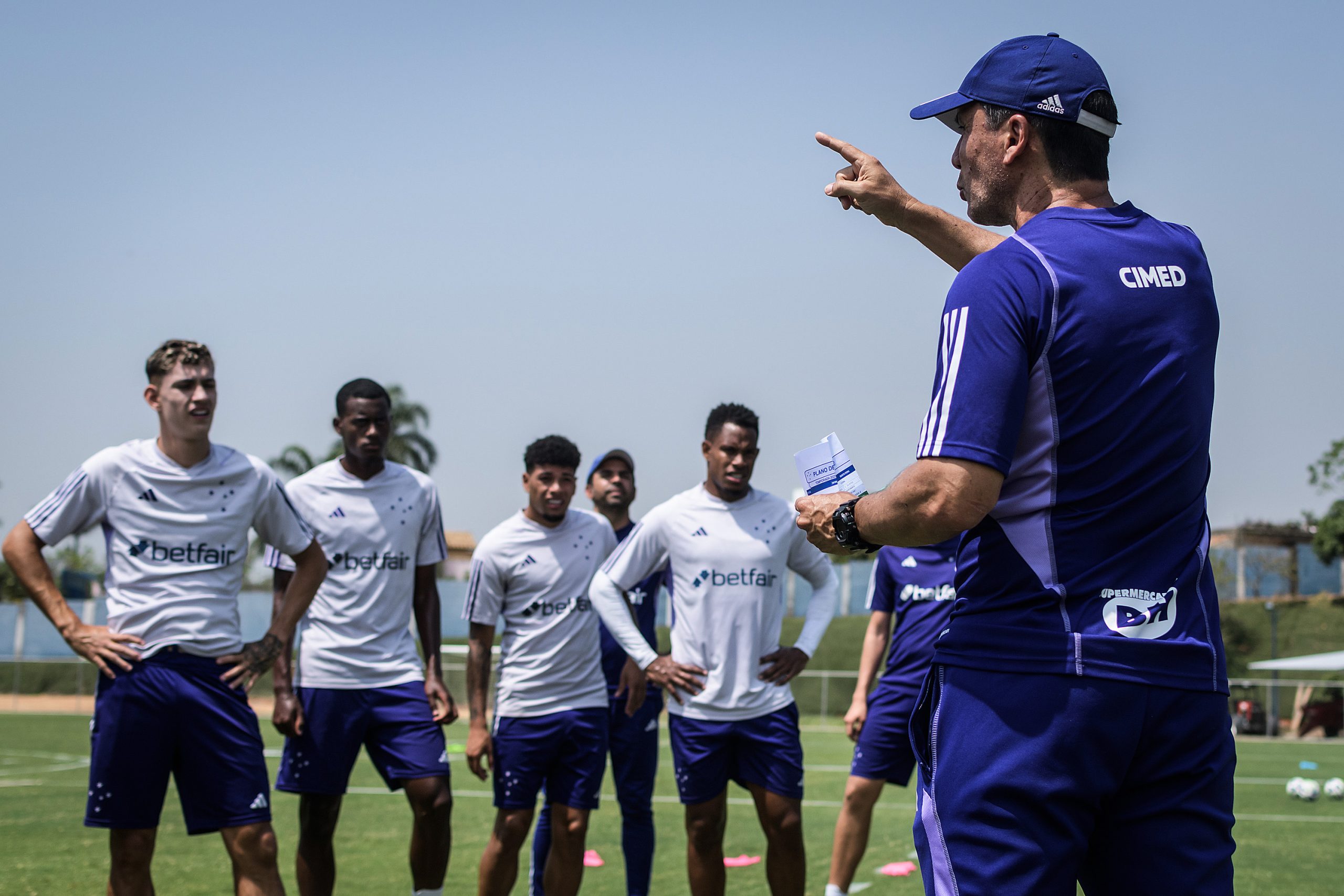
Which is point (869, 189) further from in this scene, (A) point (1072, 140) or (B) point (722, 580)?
(B) point (722, 580)

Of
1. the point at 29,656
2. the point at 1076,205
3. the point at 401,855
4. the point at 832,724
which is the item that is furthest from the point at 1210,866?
the point at 29,656


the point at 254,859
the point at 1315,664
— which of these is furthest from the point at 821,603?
the point at 1315,664

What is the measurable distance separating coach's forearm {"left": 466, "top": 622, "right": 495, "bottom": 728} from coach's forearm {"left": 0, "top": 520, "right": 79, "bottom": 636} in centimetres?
234

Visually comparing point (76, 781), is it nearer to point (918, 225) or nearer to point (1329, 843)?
point (1329, 843)

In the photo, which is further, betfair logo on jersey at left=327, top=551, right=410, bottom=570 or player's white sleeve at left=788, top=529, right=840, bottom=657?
player's white sleeve at left=788, top=529, right=840, bottom=657

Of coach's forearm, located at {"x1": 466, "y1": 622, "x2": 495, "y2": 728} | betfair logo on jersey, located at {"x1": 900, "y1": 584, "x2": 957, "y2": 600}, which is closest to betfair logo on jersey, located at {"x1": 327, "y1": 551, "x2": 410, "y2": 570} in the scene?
coach's forearm, located at {"x1": 466, "y1": 622, "x2": 495, "y2": 728}

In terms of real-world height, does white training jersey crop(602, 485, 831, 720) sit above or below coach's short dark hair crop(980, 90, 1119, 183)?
below

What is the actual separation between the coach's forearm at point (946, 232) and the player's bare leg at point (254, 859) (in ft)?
12.8

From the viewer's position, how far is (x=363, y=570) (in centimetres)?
686

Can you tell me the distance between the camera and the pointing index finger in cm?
346

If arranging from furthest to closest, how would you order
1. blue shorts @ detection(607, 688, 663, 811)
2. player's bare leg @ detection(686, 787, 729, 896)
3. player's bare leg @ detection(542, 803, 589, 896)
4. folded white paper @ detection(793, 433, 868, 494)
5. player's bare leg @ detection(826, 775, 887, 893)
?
1. blue shorts @ detection(607, 688, 663, 811)
2. player's bare leg @ detection(826, 775, 887, 893)
3. player's bare leg @ detection(542, 803, 589, 896)
4. player's bare leg @ detection(686, 787, 729, 896)
5. folded white paper @ detection(793, 433, 868, 494)

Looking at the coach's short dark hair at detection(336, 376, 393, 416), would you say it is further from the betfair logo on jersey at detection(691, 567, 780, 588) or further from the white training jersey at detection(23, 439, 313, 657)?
the betfair logo on jersey at detection(691, 567, 780, 588)

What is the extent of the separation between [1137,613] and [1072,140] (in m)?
A: 1.04

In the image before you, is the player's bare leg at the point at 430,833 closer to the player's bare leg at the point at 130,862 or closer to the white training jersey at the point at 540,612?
the white training jersey at the point at 540,612
